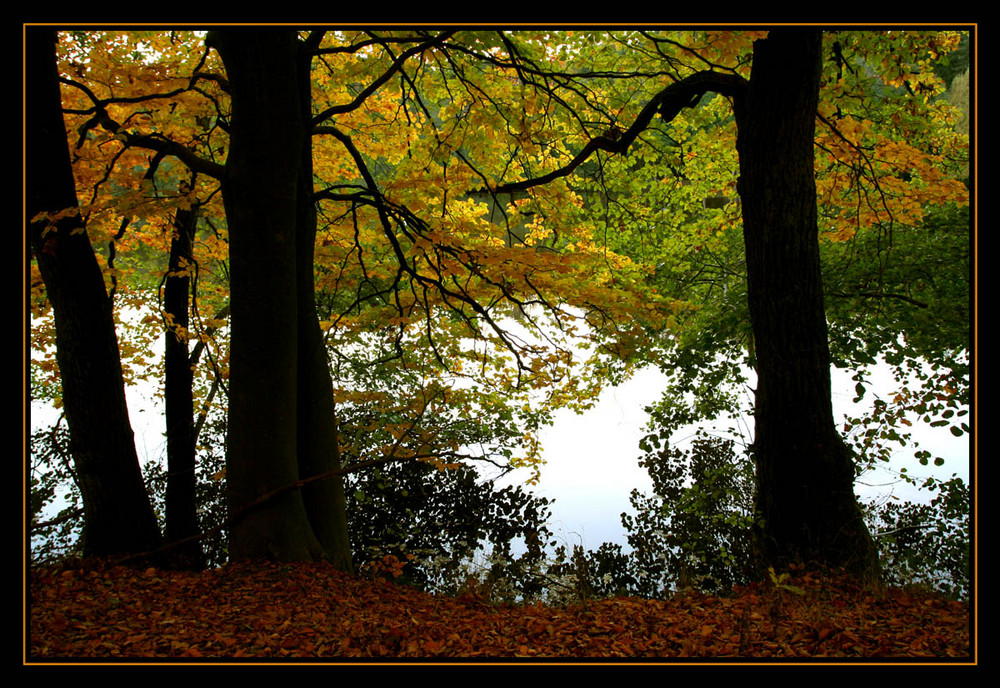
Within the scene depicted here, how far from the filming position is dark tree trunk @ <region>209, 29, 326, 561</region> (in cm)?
429

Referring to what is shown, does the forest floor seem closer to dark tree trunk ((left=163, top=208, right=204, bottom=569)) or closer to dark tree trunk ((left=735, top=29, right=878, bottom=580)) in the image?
dark tree trunk ((left=735, top=29, right=878, bottom=580))

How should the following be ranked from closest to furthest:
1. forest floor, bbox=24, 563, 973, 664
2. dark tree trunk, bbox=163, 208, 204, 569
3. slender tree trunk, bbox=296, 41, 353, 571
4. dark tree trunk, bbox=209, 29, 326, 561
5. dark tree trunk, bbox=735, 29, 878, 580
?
1. forest floor, bbox=24, 563, 973, 664
2. dark tree trunk, bbox=209, 29, 326, 561
3. dark tree trunk, bbox=735, 29, 878, 580
4. slender tree trunk, bbox=296, 41, 353, 571
5. dark tree trunk, bbox=163, 208, 204, 569

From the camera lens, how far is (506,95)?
234 inches

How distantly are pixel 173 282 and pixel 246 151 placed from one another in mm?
→ 3796

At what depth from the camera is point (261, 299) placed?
4.35m

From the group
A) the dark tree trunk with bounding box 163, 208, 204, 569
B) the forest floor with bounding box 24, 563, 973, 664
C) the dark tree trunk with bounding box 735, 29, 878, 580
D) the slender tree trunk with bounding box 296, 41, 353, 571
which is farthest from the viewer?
the dark tree trunk with bounding box 163, 208, 204, 569

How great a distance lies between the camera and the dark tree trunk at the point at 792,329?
14.4 feet

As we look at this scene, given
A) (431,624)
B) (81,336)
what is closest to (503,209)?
(81,336)

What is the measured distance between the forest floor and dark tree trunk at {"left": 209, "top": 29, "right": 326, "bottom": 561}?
429 millimetres

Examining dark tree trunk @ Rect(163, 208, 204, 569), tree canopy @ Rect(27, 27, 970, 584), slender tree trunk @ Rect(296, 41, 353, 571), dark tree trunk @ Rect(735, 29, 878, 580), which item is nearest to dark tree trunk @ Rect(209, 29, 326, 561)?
tree canopy @ Rect(27, 27, 970, 584)
